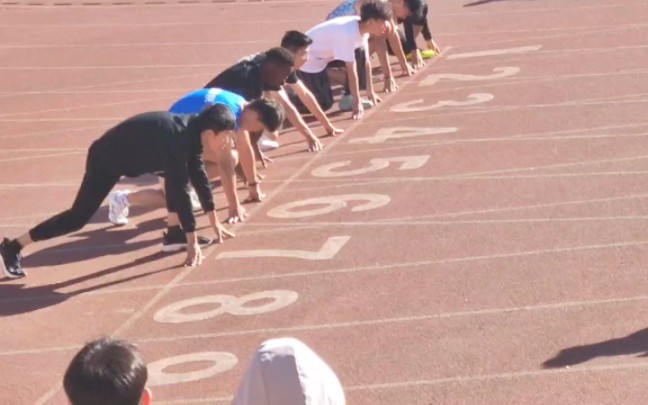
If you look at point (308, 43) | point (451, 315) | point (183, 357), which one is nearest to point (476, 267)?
point (451, 315)

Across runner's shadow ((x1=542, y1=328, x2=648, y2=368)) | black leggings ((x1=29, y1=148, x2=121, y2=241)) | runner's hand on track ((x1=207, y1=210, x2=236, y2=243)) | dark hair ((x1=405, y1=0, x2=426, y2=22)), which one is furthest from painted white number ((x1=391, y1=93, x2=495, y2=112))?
runner's shadow ((x1=542, y1=328, x2=648, y2=368))

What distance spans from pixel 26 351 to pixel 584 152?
6321 millimetres

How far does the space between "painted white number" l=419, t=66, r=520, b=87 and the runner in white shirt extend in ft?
4.55

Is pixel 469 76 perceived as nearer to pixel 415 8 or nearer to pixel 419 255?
pixel 415 8

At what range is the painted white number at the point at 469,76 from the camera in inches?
698

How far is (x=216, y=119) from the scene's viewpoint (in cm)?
1015

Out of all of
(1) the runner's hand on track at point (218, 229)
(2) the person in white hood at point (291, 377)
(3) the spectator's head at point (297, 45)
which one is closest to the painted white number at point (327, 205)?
(1) the runner's hand on track at point (218, 229)

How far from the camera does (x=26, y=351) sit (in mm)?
8969

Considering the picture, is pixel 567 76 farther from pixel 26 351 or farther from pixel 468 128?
pixel 26 351

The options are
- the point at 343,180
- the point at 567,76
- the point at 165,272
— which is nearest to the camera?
the point at 165,272

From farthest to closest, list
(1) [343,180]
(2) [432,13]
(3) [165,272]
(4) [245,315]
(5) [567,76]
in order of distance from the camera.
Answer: (2) [432,13]
(5) [567,76]
(1) [343,180]
(3) [165,272]
(4) [245,315]

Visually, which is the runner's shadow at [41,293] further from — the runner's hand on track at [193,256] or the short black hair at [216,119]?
the short black hair at [216,119]

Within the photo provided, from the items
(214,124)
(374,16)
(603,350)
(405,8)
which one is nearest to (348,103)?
(374,16)

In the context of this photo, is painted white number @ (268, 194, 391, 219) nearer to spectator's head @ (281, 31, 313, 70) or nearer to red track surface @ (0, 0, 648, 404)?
red track surface @ (0, 0, 648, 404)
